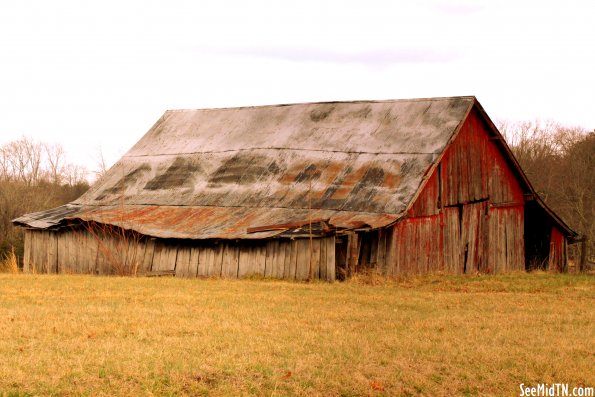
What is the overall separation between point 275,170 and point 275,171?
0.07 m

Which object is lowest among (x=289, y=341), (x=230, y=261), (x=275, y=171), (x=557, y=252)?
(x=289, y=341)

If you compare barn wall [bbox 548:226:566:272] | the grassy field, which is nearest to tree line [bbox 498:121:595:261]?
barn wall [bbox 548:226:566:272]

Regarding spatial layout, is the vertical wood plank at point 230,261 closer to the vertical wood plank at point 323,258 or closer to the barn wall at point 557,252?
the vertical wood plank at point 323,258

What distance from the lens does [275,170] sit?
32.4m

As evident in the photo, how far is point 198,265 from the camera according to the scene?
2894 centimetres

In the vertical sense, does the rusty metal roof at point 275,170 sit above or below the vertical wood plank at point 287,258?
above

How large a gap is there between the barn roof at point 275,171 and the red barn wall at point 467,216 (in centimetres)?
101

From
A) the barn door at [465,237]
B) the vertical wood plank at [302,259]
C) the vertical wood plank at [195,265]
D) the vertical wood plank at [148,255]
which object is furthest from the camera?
the barn door at [465,237]

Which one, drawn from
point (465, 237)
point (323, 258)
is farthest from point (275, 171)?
point (465, 237)

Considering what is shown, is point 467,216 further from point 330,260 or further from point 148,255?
point 148,255

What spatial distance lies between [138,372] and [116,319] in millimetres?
4829
